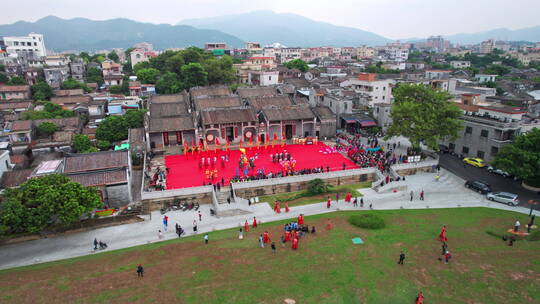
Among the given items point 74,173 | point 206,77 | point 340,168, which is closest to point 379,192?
point 340,168

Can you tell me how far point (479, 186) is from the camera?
111 feet

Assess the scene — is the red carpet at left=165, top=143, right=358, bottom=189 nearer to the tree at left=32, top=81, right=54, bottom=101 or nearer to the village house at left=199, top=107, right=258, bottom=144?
the village house at left=199, top=107, right=258, bottom=144

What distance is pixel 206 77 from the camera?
75.2 m

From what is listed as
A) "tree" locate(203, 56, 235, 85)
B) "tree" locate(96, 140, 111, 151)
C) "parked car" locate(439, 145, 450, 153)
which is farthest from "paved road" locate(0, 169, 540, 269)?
"tree" locate(203, 56, 235, 85)

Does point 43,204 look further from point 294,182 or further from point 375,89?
point 375,89

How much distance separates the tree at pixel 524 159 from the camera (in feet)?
104

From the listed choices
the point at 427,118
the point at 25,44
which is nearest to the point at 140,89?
the point at 427,118

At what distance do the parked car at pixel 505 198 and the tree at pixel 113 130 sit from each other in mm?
45524

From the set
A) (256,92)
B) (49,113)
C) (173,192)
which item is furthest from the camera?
(256,92)

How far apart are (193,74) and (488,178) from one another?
58631 millimetres

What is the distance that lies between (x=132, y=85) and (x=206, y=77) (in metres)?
15.9

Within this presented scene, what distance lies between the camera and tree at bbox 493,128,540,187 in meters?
31.6

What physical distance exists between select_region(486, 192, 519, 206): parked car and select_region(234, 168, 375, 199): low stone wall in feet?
37.1

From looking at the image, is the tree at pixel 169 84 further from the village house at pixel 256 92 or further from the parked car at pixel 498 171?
the parked car at pixel 498 171
